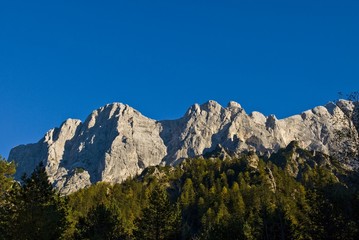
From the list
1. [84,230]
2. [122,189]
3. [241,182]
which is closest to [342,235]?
[84,230]

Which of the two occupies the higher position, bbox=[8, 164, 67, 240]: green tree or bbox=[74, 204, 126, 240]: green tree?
bbox=[74, 204, 126, 240]: green tree

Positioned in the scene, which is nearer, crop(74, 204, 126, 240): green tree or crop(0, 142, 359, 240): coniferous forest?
crop(0, 142, 359, 240): coniferous forest

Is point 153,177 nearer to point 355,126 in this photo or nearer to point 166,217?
point 166,217

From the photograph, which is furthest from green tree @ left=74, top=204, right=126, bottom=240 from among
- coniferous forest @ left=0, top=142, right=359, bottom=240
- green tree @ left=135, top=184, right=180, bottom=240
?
green tree @ left=135, top=184, right=180, bottom=240

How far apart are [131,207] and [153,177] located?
5417 centimetres

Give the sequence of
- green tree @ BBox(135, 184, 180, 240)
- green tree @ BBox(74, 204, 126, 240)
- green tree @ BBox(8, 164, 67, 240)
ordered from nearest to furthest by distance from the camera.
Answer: green tree @ BBox(8, 164, 67, 240)
green tree @ BBox(74, 204, 126, 240)
green tree @ BBox(135, 184, 180, 240)

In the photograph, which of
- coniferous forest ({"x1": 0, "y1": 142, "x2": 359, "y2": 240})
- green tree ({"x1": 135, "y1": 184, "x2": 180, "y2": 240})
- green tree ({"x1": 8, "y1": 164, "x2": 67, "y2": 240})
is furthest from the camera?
green tree ({"x1": 135, "y1": 184, "x2": 180, "y2": 240})

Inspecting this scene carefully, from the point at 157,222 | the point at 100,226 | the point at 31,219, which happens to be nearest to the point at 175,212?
the point at 157,222

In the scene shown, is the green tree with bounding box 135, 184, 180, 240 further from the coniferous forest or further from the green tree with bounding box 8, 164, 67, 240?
the green tree with bounding box 8, 164, 67, 240

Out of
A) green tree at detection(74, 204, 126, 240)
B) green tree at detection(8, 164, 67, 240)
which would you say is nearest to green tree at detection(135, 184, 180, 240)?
green tree at detection(74, 204, 126, 240)

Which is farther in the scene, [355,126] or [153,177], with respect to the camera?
[153,177]

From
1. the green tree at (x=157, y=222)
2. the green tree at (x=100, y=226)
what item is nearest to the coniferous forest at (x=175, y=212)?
the green tree at (x=157, y=222)

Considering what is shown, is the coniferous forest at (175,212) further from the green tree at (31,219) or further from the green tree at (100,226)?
the green tree at (100,226)

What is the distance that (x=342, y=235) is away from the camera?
5894 centimetres
